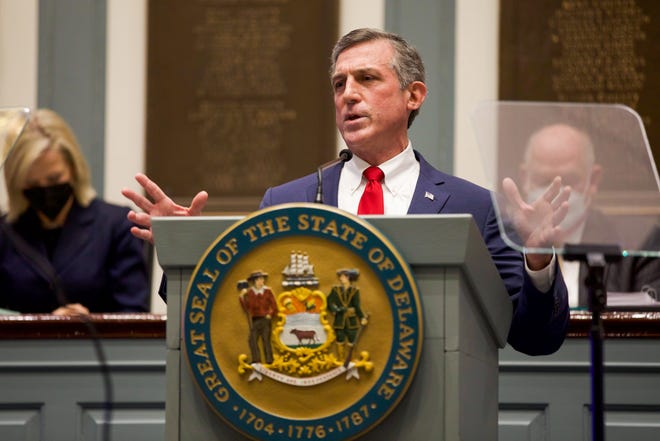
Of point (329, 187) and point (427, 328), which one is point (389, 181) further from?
point (427, 328)

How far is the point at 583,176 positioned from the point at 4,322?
2.41m

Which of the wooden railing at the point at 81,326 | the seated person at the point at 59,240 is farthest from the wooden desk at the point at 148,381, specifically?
the seated person at the point at 59,240

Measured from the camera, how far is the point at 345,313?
211 centimetres

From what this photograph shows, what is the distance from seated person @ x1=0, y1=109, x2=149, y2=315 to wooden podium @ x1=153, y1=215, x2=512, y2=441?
259 centimetres

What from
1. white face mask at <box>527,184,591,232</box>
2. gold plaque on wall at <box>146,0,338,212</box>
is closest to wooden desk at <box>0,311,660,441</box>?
white face mask at <box>527,184,591,232</box>

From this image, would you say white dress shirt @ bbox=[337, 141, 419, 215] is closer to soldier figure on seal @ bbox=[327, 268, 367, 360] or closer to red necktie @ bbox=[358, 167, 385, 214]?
red necktie @ bbox=[358, 167, 385, 214]

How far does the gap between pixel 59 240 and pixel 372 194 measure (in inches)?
93.2

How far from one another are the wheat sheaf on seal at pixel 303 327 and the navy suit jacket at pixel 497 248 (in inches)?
27.8

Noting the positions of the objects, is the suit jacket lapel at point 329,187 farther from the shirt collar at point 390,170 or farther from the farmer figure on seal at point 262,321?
the farmer figure on seal at point 262,321

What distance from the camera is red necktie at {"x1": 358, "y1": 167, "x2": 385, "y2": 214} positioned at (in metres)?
3.19

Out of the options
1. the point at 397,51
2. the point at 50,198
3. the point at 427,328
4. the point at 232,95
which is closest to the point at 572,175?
the point at 427,328

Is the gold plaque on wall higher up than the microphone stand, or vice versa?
the gold plaque on wall

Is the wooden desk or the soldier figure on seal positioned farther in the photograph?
the wooden desk

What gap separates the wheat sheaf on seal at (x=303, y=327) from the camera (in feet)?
6.91
